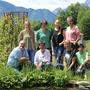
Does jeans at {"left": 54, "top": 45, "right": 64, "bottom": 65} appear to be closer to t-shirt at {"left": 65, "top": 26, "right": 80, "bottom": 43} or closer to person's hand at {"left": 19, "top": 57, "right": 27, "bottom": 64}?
t-shirt at {"left": 65, "top": 26, "right": 80, "bottom": 43}

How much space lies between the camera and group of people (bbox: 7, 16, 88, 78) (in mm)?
13914

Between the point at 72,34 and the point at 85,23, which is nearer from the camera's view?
the point at 72,34

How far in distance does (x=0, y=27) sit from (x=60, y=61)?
3.83m

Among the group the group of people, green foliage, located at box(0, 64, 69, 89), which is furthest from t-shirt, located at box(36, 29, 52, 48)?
green foliage, located at box(0, 64, 69, 89)

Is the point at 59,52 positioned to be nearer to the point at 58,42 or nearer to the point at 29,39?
the point at 58,42

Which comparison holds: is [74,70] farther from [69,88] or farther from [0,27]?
[0,27]

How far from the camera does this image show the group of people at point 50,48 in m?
13.9

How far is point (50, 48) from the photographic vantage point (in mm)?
14820

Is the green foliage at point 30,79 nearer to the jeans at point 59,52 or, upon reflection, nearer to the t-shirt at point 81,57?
the t-shirt at point 81,57

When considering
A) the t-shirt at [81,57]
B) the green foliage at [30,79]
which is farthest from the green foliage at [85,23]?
the green foliage at [30,79]

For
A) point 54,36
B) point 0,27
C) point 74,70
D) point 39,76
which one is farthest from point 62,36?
point 0,27

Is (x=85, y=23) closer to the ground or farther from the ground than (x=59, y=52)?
farther from the ground

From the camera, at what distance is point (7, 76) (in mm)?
12914

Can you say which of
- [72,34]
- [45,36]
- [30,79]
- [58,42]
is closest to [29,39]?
[45,36]
